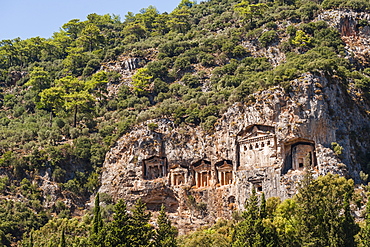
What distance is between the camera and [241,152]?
77.6 m

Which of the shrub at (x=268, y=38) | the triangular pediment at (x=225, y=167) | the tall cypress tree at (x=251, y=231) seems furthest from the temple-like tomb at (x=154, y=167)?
the shrub at (x=268, y=38)

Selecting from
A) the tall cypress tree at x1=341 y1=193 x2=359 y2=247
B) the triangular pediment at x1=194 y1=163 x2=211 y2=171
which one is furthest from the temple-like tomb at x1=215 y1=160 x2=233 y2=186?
the tall cypress tree at x1=341 y1=193 x2=359 y2=247

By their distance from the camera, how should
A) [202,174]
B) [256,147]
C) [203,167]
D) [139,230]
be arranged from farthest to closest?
1. [202,174]
2. [203,167]
3. [256,147]
4. [139,230]

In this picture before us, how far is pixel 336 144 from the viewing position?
233ft

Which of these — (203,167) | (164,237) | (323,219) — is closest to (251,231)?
(323,219)

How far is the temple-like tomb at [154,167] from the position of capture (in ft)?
274

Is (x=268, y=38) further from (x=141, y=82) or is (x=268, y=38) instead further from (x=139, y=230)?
(x=139, y=230)

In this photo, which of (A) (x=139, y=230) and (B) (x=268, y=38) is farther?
(B) (x=268, y=38)

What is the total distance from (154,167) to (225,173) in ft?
36.9

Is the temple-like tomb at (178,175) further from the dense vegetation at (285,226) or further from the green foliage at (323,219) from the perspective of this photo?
the green foliage at (323,219)

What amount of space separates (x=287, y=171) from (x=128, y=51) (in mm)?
61215

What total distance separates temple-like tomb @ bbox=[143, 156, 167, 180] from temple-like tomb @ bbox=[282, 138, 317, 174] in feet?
62.9

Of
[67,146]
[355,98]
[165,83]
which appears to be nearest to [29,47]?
[165,83]

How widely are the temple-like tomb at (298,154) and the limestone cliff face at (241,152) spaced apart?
129 mm
